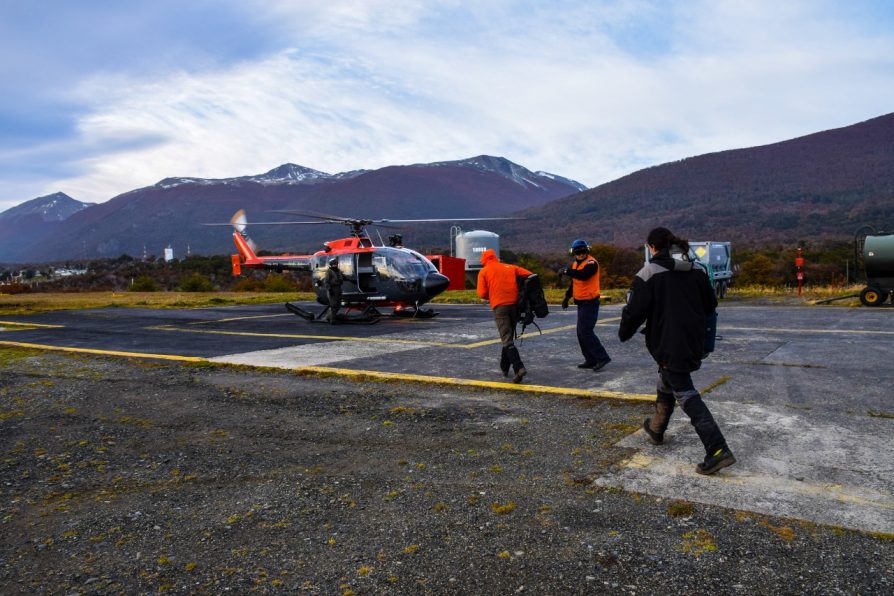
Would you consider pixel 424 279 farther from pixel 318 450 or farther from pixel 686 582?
pixel 686 582

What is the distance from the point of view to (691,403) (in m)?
4.49

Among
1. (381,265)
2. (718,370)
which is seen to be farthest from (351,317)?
(718,370)

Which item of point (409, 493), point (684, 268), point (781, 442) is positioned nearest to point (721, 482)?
point (781, 442)

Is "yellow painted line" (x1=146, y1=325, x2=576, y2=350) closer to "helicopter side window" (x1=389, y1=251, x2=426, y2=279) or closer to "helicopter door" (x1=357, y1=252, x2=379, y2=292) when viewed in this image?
"helicopter door" (x1=357, y1=252, x2=379, y2=292)

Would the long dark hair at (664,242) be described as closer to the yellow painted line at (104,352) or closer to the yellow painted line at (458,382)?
the yellow painted line at (458,382)

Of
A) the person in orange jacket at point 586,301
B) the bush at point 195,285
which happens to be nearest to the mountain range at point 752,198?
the bush at point 195,285

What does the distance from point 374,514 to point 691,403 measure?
2.32 metres

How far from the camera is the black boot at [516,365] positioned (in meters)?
7.64

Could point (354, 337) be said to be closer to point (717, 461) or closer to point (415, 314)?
point (415, 314)

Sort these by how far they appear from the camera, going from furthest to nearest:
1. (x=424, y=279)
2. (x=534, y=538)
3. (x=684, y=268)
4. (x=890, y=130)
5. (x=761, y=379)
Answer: (x=890, y=130) < (x=424, y=279) < (x=761, y=379) < (x=684, y=268) < (x=534, y=538)

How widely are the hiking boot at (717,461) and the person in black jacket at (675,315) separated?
0.44ft

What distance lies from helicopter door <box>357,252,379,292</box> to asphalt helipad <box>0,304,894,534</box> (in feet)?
3.54

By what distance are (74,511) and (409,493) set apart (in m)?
2.09

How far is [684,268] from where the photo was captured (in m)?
4.57
